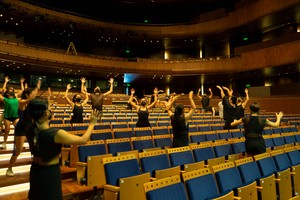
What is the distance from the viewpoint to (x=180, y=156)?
11.1 ft

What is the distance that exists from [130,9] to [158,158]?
19.3 metres

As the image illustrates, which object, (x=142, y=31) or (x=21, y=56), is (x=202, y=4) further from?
(x=21, y=56)

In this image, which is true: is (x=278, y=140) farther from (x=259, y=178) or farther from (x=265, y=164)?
(x=259, y=178)

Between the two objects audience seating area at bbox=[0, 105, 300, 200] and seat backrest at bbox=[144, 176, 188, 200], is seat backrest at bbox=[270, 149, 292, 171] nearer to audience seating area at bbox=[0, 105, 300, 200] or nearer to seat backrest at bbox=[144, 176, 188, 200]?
audience seating area at bbox=[0, 105, 300, 200]

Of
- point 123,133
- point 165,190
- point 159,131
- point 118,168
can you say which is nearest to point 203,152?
point 118,168

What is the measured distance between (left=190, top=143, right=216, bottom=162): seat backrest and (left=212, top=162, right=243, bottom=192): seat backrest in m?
0.84

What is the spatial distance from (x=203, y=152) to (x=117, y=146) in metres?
1.25

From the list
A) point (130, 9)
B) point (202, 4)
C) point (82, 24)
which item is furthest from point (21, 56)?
point (202, 4)

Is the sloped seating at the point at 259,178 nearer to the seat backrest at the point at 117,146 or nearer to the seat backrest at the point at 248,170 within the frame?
the seat backrest at the point at 248,170

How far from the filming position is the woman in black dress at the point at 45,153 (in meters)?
1.75

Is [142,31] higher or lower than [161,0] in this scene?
lower

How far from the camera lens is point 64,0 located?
1919 centimetres

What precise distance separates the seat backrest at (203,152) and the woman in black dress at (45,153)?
2.15 meters

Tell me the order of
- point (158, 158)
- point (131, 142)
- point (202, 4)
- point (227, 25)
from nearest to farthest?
point (158, 158), point (131, 142), point (227, 25), point (202, 4)
